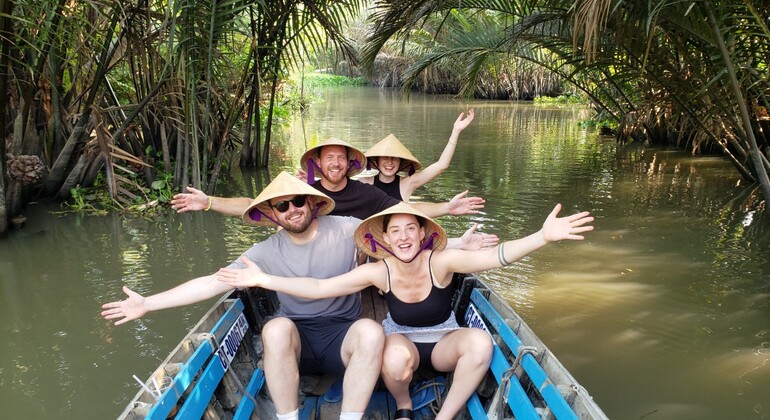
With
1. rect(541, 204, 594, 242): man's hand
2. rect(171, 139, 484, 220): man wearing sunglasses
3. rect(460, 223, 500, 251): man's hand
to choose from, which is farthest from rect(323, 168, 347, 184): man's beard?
rect(541, 204, 594, 242): man's hand

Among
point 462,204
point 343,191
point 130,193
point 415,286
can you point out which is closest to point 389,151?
point 343,191

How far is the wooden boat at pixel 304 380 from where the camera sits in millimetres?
2400

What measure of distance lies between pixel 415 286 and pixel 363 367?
500 millimetres

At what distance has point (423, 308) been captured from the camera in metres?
3.02

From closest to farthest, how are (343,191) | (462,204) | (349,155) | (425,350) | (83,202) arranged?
1. (425,350)
2. (462,204)
3. (343,191)
4. (349,155)
5. (83,202)

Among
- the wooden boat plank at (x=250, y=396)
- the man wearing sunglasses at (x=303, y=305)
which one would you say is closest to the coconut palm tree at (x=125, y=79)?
the man wearing sunglasses at (x=303, y=305)

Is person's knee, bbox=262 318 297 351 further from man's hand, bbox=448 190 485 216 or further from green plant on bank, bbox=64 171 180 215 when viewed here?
green plant on bank, bbox=64 171 180 215

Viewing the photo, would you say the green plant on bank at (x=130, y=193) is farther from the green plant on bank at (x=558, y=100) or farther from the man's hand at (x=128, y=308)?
the green plant on bank at (x=558, y=100)

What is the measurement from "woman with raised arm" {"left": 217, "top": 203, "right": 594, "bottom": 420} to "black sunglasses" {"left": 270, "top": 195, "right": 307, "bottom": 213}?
0.33 meters

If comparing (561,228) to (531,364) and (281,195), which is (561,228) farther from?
(281,195)

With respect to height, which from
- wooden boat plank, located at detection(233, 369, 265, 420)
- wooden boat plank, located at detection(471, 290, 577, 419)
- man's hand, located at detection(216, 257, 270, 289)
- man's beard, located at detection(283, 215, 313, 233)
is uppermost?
man's beard, located at detection(283, 215, 313, 233)

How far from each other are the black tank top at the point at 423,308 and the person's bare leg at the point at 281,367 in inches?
21.6

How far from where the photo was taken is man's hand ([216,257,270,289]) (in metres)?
2.85

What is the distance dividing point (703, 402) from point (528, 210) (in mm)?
4992
